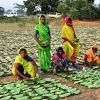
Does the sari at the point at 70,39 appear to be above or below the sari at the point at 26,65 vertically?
above

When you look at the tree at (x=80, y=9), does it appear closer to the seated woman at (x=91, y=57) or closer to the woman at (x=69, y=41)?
the seated woman at (x=91, y=57)

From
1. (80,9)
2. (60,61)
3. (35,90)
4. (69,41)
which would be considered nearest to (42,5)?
(80,9)

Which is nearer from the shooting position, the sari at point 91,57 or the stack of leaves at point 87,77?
the stack of leaves at point 87,77

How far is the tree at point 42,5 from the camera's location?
153ft

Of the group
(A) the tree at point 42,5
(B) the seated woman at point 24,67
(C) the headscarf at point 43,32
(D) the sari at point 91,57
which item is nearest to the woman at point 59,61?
(C) the headscarf at point 43,32

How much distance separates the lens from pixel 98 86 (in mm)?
6863

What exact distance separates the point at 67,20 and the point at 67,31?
34 centimetres

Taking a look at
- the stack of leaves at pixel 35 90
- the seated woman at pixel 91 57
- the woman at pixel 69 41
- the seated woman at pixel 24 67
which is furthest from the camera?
the seated woman at pixel 91 57

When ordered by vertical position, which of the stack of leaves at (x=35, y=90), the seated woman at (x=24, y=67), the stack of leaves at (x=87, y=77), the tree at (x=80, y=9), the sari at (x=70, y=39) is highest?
the tree at (x=80, y=9)

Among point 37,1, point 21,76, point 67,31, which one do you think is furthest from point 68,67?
point 37,1

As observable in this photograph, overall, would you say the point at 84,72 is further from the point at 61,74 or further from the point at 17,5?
the point at 17,5

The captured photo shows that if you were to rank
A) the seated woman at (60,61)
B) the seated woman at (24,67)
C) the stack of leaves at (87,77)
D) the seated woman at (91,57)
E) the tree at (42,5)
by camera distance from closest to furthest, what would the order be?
the stack of leaves at (87,77) → the seated woman at (24,67) → the seated woman at (60,61) → the seated woman at (91,57) → the tree at (42,5)

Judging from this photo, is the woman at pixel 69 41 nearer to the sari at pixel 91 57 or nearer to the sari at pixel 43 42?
the sari at pixel 91 57

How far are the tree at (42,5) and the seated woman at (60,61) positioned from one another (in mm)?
38118
